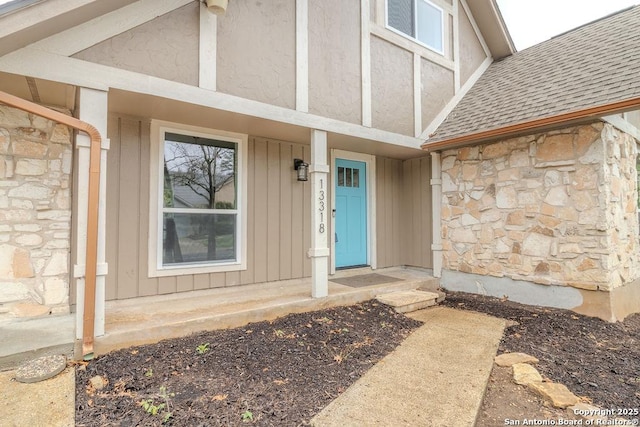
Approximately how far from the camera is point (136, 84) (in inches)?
121

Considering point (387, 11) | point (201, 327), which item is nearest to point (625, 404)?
point (201, 327)

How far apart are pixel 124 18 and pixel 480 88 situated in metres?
5.58

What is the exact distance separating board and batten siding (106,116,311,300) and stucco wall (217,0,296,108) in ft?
3.25

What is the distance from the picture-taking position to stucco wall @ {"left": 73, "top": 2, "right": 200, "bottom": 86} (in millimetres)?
2979

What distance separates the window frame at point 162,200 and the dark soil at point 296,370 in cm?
116

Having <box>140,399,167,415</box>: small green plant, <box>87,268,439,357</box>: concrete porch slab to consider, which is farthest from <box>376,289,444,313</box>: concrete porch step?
<box>140,399,167,415</box>: small green plant

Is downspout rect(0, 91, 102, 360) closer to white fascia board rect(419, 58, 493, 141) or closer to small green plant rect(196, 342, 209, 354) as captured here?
small green plant rect(196, 342, 209, 354)

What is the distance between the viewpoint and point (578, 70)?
462cm

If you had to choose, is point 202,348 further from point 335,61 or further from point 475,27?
point 475,27

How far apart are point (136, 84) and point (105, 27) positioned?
0.50 meters

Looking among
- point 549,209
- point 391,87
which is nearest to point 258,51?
point 391,87

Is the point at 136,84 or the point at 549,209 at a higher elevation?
the point at 136,84

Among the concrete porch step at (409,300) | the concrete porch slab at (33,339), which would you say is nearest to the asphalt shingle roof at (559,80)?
the concrete porch step at (409,300)

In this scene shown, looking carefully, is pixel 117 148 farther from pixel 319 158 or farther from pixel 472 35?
pixel 472 35
